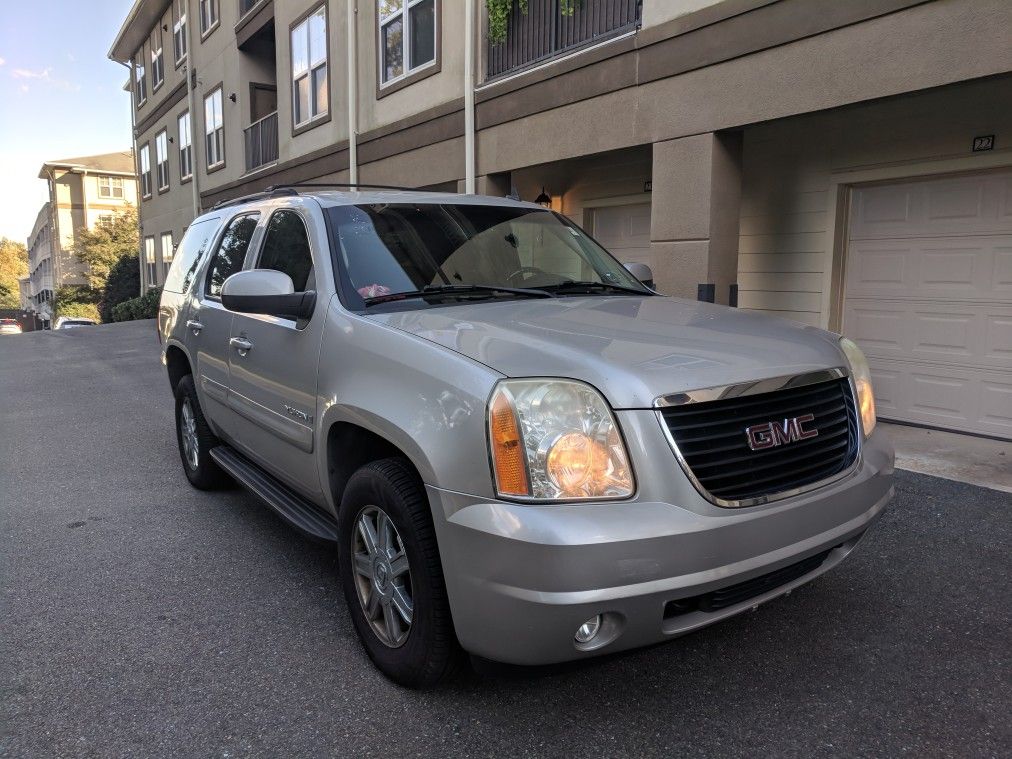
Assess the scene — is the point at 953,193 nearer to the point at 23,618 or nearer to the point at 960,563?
the point at 960,563

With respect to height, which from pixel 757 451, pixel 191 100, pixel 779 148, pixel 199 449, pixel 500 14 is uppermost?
pixel 191 100

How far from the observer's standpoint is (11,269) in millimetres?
111188

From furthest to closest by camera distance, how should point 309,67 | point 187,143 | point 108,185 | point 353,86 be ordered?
point 108,185, point 187,143, point 309,67, point 353,86

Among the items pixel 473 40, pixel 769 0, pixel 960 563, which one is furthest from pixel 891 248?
pixel 473 40

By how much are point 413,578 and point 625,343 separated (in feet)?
3.47

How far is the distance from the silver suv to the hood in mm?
11

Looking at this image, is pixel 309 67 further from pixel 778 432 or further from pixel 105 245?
pixel 105 245

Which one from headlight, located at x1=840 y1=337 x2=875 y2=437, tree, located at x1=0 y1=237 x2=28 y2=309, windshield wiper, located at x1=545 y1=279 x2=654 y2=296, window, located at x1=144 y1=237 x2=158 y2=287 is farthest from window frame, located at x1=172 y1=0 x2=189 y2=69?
tree, located at x1=0 y1=237 x2=28 y2=309

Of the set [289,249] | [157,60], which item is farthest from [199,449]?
[157,60]

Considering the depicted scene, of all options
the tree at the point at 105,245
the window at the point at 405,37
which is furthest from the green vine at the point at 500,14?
the tree at the point at 105,245

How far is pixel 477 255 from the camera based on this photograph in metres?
3.70

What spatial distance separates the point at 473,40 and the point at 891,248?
19.4ft

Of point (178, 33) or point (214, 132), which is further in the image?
point (178, 33)

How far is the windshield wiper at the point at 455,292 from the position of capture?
323 centimetres
